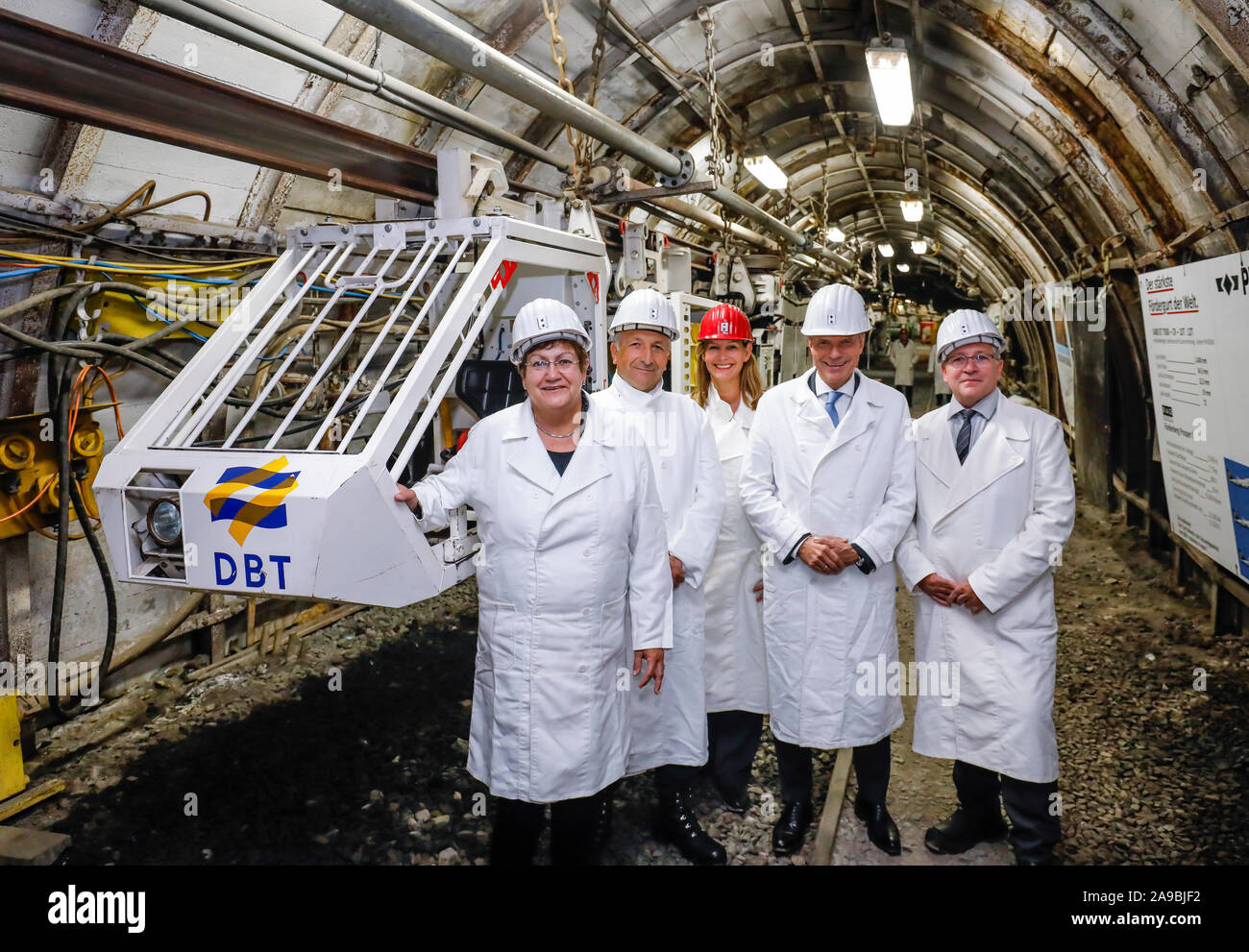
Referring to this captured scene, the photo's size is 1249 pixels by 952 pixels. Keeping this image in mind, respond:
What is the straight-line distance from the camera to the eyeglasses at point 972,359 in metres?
3.03

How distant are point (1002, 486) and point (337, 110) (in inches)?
188

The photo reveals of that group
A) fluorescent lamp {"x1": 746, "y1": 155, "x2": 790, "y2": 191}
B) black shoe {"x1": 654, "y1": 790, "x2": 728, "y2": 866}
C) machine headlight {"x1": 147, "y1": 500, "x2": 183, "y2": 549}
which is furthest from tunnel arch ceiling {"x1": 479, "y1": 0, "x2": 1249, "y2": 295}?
machine headlight {"x1": 147, "y1": 500, "x2": 183, "y2": 549}

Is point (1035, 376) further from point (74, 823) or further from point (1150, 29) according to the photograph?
point (74, 823)

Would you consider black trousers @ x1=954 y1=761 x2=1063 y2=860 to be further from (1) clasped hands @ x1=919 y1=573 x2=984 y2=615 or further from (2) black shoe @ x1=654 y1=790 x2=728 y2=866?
A: (2) black shoe @ x1=654 y1=790 x2=728 y2=866

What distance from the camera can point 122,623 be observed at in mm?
4711

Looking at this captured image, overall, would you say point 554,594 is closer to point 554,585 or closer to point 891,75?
point 554,585

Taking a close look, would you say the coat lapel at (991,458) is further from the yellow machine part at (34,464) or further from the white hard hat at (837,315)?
the yellow machine part at (34,464)

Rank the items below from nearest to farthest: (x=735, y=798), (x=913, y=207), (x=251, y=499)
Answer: (x=251, y=499) < (x=735, y=798) < (x=913, y=207)

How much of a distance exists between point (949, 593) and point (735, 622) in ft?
Result: 2.83

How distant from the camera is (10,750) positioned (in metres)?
3.57

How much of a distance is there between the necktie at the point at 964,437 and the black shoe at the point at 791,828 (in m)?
1.50

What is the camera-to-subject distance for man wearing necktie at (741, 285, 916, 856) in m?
2.99

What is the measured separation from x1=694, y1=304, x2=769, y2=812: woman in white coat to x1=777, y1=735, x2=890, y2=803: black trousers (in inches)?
8.4

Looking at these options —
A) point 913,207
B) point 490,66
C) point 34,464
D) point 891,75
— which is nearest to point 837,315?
point 490,66
